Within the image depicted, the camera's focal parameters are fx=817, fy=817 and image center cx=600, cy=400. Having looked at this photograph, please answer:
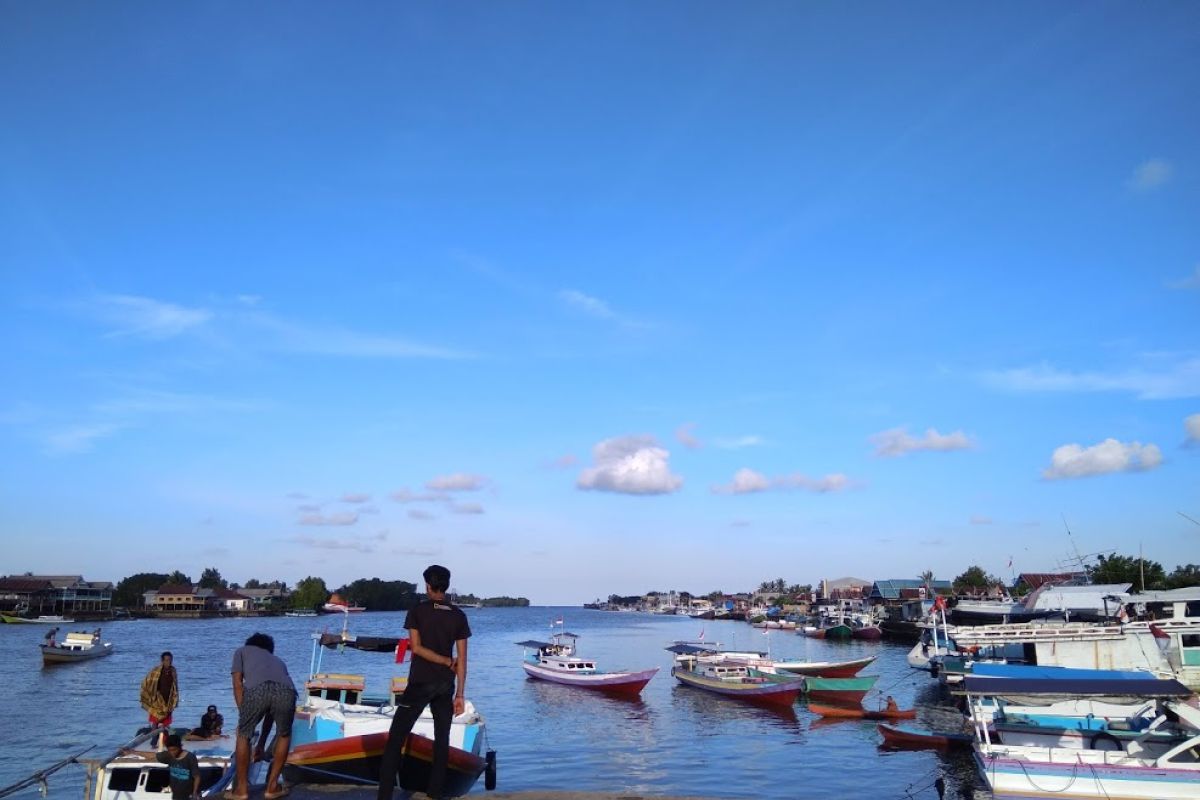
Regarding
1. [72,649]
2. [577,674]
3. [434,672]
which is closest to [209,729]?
[434,672]

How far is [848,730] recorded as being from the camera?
35.1 meters

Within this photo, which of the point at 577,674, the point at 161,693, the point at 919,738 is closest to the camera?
the point at 161,693

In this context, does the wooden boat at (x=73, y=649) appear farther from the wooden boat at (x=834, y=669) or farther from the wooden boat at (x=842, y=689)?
the wooden boat at (x=842, y=689)

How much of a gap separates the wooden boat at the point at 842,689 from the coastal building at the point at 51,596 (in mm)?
156968

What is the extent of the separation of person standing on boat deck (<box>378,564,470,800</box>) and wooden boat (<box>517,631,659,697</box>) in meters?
39.7

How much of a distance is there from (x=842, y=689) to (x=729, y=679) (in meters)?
6.77

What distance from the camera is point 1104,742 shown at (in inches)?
741

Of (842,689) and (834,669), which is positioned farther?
(834,669)

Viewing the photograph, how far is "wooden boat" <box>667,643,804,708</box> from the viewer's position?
1658 inches

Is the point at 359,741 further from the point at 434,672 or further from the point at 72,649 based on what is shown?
the point at 72,649

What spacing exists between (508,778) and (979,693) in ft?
48.2

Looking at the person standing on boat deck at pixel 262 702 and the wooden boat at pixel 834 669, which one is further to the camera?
the wooden boat at pixel 834 669

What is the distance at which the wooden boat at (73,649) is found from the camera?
6544cm

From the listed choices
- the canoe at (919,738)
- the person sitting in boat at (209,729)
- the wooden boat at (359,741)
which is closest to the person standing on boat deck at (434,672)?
the wooden boat at (359,741)
